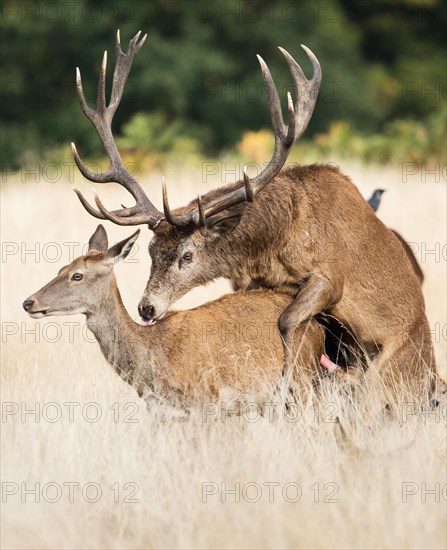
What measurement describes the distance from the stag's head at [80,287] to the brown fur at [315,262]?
0.36m

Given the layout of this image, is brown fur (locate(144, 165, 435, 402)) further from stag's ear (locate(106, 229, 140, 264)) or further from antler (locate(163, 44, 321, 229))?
stag's ear (locate(106, 229, 140, 264))

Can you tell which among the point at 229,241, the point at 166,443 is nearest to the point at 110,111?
the point at 229,241

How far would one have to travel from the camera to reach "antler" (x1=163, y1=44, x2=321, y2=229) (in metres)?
6.83

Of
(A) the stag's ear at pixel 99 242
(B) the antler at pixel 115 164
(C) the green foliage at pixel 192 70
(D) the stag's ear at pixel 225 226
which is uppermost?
(B) the antler at pixel 115 164

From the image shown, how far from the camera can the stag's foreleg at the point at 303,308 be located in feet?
22.2

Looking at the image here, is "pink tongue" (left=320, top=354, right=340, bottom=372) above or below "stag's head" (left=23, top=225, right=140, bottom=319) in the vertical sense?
below

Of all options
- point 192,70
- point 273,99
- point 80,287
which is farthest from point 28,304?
point 192,70

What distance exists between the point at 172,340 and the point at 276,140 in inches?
51.0

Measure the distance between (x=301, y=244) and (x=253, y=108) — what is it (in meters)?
20.4

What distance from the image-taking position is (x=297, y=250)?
6926 mm

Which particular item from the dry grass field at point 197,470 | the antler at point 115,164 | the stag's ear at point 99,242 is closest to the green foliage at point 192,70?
the antler at point 115,164

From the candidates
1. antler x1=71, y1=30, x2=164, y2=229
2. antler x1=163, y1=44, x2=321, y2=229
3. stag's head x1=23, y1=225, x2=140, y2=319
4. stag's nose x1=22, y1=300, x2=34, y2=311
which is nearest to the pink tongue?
antler x1=163, y1=44, x2=321, y2=229

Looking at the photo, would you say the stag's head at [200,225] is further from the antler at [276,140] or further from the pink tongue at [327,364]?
the pink tongue at [327,364]

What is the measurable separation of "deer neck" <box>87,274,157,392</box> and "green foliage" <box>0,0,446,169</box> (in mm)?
18424
